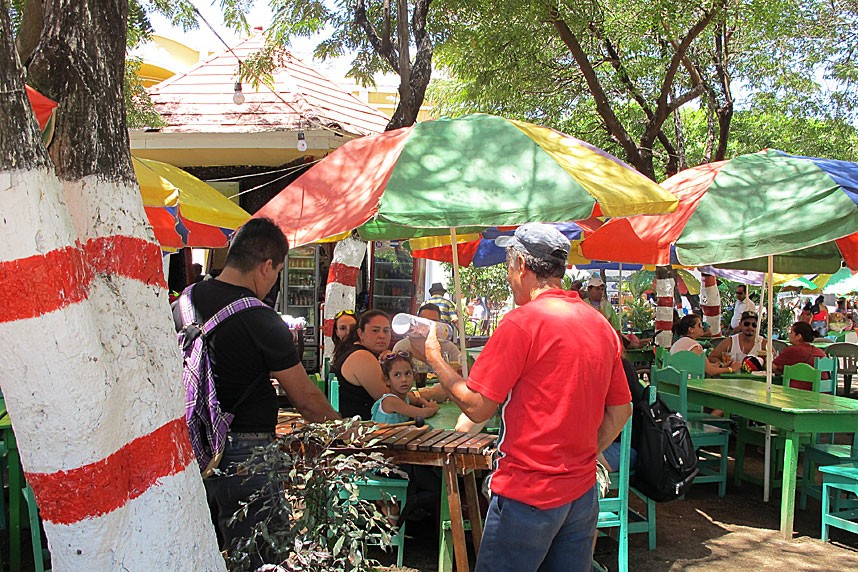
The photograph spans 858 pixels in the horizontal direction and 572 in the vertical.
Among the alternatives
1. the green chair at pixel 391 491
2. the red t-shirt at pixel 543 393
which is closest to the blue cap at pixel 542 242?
the red t-shirt at pixel 543 393

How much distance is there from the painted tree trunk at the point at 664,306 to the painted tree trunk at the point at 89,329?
1068 cm

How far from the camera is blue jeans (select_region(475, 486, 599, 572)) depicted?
2.84 metres

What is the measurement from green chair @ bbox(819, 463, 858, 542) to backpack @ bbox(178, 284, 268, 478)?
14.6ft

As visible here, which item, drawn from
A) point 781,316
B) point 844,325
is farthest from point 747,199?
point 844,325

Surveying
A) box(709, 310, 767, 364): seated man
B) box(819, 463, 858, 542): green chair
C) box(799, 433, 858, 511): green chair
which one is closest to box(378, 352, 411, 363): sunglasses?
box(819, 463, 858, 542): green chair

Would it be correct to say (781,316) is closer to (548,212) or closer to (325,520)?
(548,212)

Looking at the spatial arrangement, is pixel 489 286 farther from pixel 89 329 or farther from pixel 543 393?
pixel 89 329

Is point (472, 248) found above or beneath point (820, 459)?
above

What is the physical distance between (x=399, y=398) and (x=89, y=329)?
3.05 m

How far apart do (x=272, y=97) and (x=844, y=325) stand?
2003 cm

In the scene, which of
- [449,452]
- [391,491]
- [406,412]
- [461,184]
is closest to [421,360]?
[406,412]

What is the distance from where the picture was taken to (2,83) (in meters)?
2.08

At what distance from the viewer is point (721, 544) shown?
559cm

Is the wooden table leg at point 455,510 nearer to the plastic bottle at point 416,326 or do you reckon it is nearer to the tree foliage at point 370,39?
the plastic bottle at point 416,326
